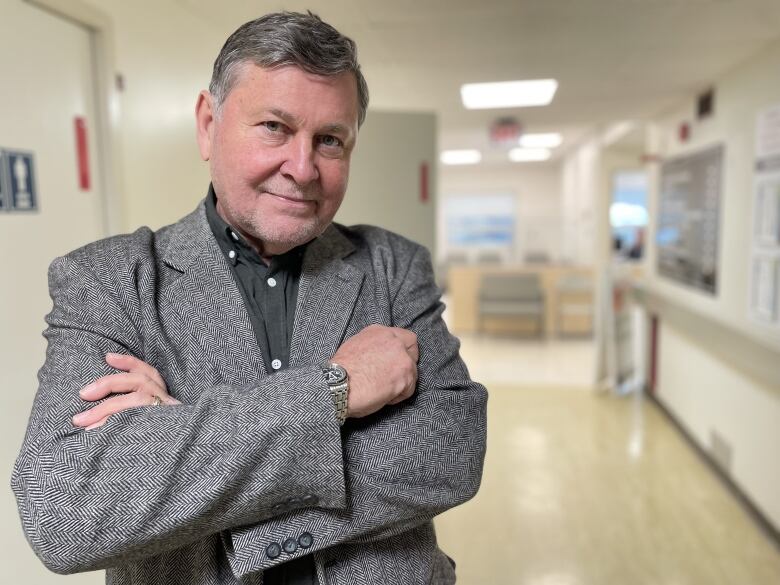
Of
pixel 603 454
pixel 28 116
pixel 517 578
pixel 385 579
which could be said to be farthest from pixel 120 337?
pixel 603 454

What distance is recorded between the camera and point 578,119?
520 centimetres

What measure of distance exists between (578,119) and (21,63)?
4.63 m

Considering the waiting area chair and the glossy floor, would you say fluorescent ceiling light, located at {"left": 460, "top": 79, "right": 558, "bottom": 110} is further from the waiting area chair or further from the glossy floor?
the waiting area chair

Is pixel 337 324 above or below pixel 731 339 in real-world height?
above

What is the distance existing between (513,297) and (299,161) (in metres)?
6.65

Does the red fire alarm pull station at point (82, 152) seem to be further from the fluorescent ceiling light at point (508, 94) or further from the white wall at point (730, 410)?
the white wall at point (730, 410)

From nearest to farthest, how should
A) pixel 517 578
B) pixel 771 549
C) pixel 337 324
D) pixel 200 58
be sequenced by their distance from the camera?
1. pixel 337 324
2. pixel 200 58
3. pixel 517 578
4. pixel 771 549

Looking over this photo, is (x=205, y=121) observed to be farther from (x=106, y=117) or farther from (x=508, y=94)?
(x=508, y=94)

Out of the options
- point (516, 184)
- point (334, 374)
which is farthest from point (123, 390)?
point (516, 184)

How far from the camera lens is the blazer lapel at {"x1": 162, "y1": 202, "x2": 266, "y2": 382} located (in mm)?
918

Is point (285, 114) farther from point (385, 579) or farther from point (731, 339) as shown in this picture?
point (731, 339)

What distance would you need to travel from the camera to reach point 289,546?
0.83 metres

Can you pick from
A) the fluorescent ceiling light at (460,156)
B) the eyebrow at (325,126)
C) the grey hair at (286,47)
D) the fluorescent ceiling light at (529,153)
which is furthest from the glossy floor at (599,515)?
the fluorescent ceiling light at (460,156)

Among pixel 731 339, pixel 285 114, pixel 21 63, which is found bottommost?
pixel 731 339
